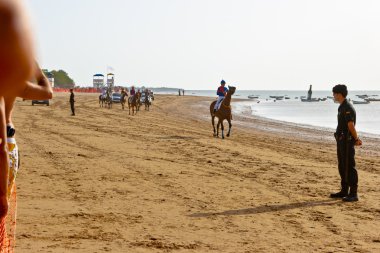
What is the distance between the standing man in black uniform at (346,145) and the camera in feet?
29.2

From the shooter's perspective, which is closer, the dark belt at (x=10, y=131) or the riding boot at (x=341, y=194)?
the dark belt at (x=10, y=131)

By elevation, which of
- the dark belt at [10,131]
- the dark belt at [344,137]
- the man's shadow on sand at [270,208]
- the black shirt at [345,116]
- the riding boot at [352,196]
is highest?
the dark belt at [10,131]

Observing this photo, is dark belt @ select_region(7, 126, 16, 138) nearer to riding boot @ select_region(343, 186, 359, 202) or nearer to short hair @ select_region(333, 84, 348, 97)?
riding boot @ select_region(343, 186, 359, 202)

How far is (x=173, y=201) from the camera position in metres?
8.23

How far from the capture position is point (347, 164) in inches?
355

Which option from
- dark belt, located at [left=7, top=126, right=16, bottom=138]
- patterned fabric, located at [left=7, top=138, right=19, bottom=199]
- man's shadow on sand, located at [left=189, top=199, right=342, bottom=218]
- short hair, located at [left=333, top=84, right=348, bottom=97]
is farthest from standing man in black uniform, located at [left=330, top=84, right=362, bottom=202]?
dark belt, located at [left=7, top=126, right=16, bottom=138]

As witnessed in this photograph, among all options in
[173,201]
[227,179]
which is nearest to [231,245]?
[173,201]

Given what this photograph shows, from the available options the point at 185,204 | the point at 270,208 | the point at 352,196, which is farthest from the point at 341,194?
the point at 185,204

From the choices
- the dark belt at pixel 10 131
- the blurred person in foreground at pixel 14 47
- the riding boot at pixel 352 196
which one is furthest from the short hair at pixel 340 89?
the blurred person in foreground at pixel 14 47

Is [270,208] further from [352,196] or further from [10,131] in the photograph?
[10,131]

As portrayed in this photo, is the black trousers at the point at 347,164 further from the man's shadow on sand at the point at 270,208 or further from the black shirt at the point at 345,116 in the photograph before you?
the man's shadow on sand at the point at 270,208

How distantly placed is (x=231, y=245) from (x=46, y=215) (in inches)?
106

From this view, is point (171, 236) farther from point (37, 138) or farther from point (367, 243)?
point (37, 138)

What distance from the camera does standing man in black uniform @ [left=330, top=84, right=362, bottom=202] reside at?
8914 mm
